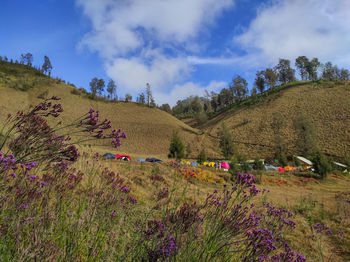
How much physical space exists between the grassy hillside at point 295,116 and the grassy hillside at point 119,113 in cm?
1080

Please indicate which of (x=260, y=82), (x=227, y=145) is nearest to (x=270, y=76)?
(x=260, y=82)

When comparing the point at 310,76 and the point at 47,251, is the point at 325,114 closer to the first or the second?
the point at 310,76

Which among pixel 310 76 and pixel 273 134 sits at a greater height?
pixel 310 76

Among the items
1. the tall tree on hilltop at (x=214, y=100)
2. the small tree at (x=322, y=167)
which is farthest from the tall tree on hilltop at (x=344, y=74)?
the small tree at (x=322, y=167)

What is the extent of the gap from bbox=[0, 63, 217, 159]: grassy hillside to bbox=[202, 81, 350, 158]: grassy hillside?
10.8 metres

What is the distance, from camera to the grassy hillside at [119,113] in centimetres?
4659

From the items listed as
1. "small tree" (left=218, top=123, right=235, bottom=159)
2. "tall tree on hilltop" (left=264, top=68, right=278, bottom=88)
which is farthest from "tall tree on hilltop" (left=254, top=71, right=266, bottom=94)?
"small tree" (left=218, top=123, right=235, bottom=159)

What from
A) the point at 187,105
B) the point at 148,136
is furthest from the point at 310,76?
the point at 148,136

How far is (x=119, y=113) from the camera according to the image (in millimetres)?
62688

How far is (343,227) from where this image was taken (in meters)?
7.04

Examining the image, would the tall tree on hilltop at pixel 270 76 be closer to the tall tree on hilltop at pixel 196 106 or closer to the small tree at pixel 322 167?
the tall tree on hilltop at pixel 196 106

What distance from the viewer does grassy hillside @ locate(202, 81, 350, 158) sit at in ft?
149

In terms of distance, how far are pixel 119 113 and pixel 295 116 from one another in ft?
166

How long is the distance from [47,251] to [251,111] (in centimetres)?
7347
